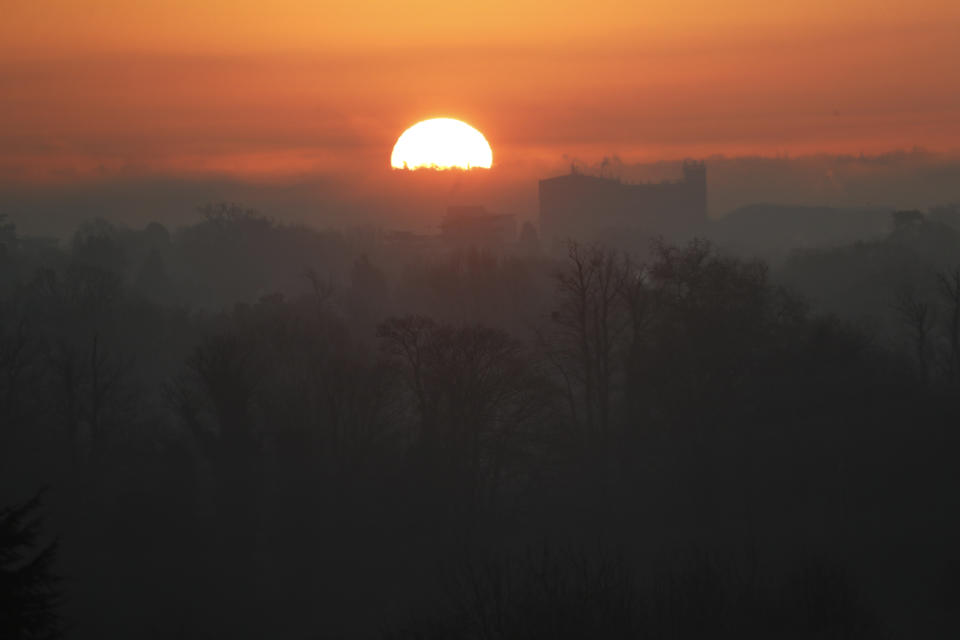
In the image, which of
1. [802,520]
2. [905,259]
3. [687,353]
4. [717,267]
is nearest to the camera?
[802,520]

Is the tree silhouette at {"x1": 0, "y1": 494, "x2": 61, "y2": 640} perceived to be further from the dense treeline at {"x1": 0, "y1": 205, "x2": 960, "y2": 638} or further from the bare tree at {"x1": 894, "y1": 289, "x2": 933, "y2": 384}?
the bare tree at {"x1": 894, "y1": 289, "x2": 933, "y2": 384}

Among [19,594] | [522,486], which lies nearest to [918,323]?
[522,486]

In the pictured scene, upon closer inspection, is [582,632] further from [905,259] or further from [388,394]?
[905,259]

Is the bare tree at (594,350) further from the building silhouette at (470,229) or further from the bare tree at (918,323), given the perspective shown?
the building silhouette at (470,229)

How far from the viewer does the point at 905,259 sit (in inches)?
3401

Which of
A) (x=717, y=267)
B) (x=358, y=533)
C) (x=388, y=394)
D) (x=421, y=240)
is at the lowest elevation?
(x=358, y=533)

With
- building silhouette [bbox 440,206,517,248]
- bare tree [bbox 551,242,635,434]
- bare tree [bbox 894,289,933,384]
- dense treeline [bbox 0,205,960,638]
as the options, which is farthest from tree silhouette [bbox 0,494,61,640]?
building silhouette [bbox 440,206,517,248]

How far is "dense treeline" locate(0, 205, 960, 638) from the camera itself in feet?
74.0

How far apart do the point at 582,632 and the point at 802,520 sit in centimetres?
1147

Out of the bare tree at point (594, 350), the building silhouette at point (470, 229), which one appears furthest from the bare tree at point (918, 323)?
the building silhouette at point (470, 229)

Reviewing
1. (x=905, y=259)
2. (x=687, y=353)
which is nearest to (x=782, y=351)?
(x=687, y=353)

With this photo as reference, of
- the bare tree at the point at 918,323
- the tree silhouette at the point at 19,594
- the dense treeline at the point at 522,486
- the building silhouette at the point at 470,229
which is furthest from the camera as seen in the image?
the building silhouette at the point at 470,229

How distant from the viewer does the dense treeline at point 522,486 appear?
22.5 meters

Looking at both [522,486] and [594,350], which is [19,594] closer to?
[522,486]
